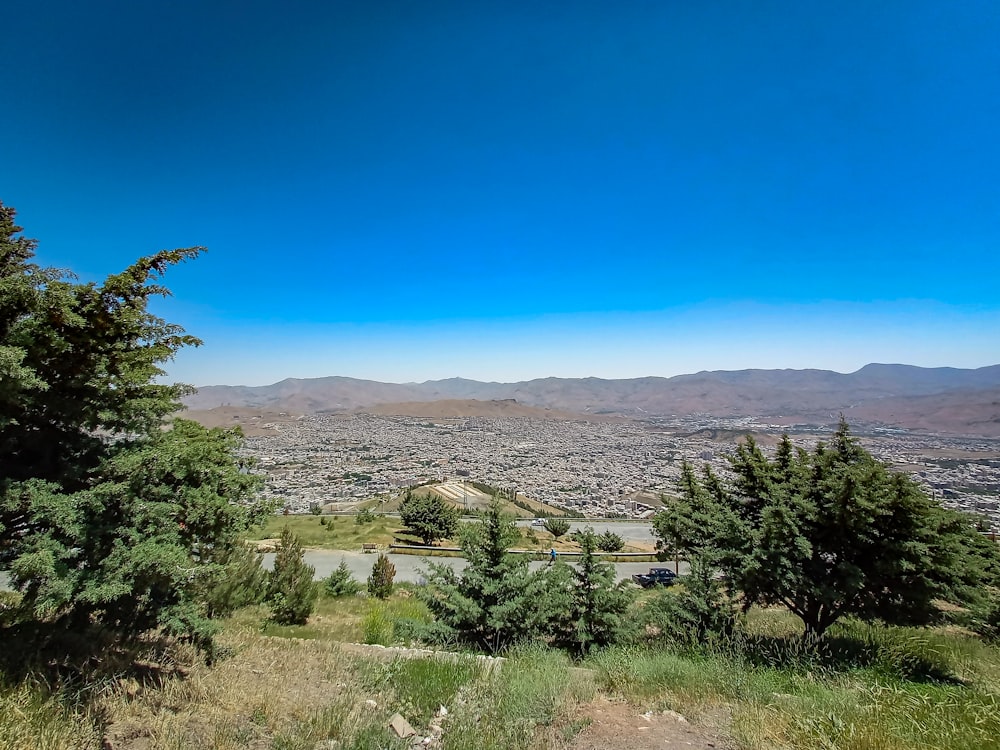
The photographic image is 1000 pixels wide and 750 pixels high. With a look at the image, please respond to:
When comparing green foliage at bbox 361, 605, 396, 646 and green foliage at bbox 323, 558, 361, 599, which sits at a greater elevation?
green foliage at bbox 361, 605, 396, 646

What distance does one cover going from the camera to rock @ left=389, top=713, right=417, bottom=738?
4.91 m

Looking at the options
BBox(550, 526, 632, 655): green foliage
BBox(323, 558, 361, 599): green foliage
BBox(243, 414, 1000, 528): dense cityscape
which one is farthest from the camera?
BBox(243, 414, 1000, 528): dense cityscape

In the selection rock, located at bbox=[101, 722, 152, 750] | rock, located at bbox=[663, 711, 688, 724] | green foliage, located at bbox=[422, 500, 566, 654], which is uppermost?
rock, located at bbox=[101, 722, 152, 750]

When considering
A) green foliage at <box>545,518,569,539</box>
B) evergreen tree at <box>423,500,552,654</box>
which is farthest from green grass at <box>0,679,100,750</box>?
green foliage at <box>545,518,569,539</box>

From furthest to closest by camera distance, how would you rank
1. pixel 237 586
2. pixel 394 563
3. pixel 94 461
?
pixel 394 563, pixel 237 586, pixel 94 461

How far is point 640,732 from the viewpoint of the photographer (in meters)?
4.61

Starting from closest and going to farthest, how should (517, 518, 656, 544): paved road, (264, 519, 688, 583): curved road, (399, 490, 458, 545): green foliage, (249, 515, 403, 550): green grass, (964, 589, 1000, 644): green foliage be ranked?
1. (964, 589, 1000, 644): green foliage
2. (264, 519, 688, 583): curved road
3. (249, 515, 403, 550): green grass
4. (399, 490, 458, 545): green foliage
5. (517, 518, 656, 544): paved road

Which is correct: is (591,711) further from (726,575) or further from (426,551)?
(426,551)

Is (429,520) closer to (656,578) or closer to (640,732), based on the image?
(656,578)

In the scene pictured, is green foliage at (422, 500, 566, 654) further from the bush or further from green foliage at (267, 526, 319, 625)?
the bush

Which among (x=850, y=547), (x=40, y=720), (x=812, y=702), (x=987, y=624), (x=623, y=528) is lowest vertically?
(x=623, y=528)

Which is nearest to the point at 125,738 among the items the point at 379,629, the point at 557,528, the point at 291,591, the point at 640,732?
the point at 640,732

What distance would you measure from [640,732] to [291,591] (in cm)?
A: 1163

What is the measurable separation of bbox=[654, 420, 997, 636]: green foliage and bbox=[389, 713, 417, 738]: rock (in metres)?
9.14
